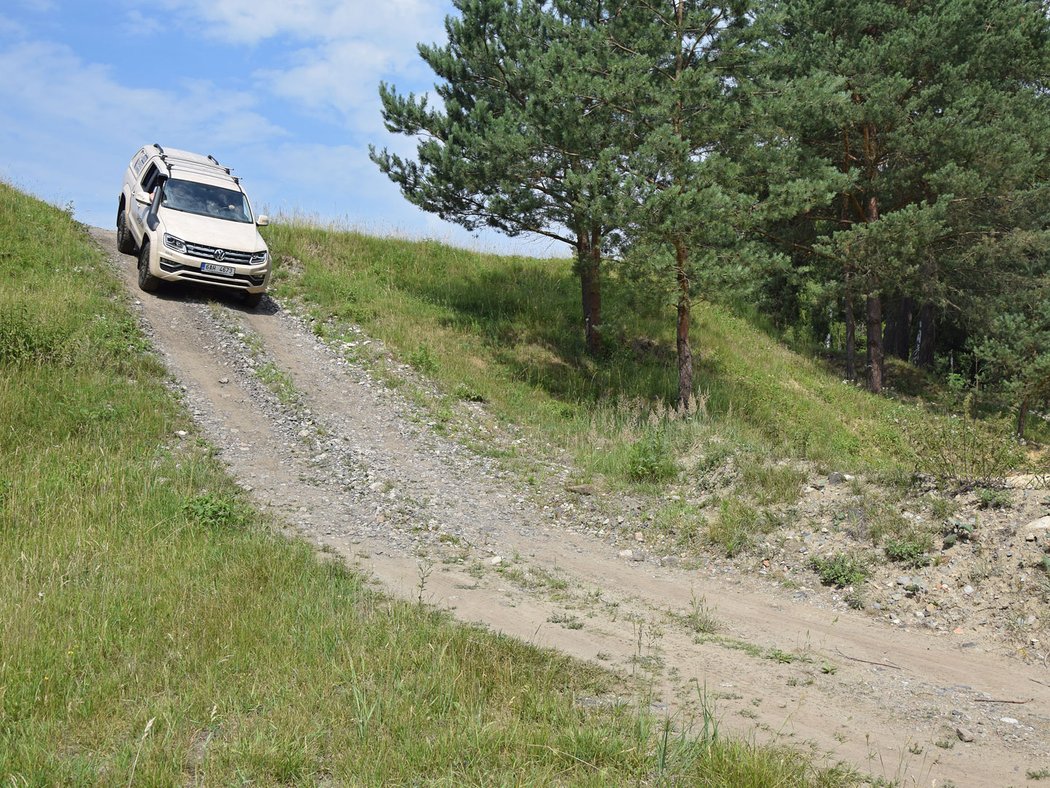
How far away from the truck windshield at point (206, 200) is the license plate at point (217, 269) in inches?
49.0

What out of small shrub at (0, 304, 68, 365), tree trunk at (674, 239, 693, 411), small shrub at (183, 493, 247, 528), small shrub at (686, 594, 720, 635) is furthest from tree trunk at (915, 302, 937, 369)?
small shrub at (0, 304, 68, 365)

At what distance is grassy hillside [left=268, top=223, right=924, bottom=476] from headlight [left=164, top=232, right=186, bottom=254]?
337 centimetres

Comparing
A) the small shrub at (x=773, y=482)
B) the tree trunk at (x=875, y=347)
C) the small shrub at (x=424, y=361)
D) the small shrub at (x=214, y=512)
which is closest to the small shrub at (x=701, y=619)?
the small shrub at (x=773, y=482)

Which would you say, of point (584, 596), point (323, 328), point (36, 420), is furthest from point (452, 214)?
point (584, 596)

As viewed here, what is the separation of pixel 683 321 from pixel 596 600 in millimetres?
9628

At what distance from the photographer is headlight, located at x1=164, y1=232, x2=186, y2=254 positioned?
1680 cm

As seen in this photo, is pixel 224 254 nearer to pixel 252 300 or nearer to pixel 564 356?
pixel 252 300

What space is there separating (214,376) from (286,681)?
10.9m

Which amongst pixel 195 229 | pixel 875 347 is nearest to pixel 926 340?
pixel 875 347

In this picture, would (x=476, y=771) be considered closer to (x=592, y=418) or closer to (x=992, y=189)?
(x=592, y=418)

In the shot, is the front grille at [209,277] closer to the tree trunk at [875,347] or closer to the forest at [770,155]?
the forest at [770,155]

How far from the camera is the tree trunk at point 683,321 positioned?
50.9ft

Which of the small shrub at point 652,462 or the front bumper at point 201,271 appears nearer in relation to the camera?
the small shrub at point 652,462

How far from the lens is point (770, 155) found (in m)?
16.1
